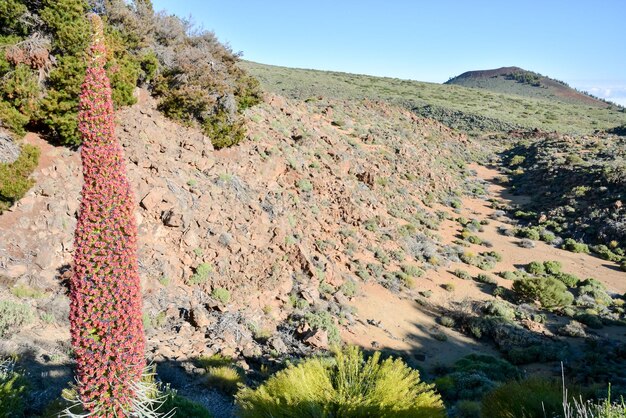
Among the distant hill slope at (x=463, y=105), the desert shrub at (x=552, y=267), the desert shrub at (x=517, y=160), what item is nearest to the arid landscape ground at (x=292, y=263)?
the desert shrub at (x=552, y=267)

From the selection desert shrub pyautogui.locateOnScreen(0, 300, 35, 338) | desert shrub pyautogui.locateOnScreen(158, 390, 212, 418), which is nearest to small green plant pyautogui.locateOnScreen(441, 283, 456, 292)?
desert shrub pyautogui.locateOnScreen(158, 390, 212, 418)

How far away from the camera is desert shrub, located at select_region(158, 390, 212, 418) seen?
5212mm

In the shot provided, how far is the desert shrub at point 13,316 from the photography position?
6789mm

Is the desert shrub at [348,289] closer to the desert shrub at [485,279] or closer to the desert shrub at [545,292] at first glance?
the desert shrub at [485,279]

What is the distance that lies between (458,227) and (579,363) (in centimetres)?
1117

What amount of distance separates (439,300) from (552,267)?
6.85 meters

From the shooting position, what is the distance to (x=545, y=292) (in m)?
13.9

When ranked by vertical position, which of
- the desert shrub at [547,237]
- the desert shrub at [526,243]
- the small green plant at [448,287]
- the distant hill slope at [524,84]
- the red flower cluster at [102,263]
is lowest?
the small green plant at [448,287]

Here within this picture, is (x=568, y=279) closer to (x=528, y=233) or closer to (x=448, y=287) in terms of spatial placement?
(x=528, y=233)

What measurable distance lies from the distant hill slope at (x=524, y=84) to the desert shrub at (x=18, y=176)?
85.9 metres

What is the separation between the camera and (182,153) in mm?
12891

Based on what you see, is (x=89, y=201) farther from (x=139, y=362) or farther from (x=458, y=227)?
(x=458, y=227)

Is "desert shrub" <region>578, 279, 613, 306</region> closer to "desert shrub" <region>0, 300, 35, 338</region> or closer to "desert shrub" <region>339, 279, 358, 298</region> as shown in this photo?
"desert shrub" <region>339, 279, 358, 298</region>

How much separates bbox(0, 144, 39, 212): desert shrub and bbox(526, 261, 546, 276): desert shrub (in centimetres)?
1833
